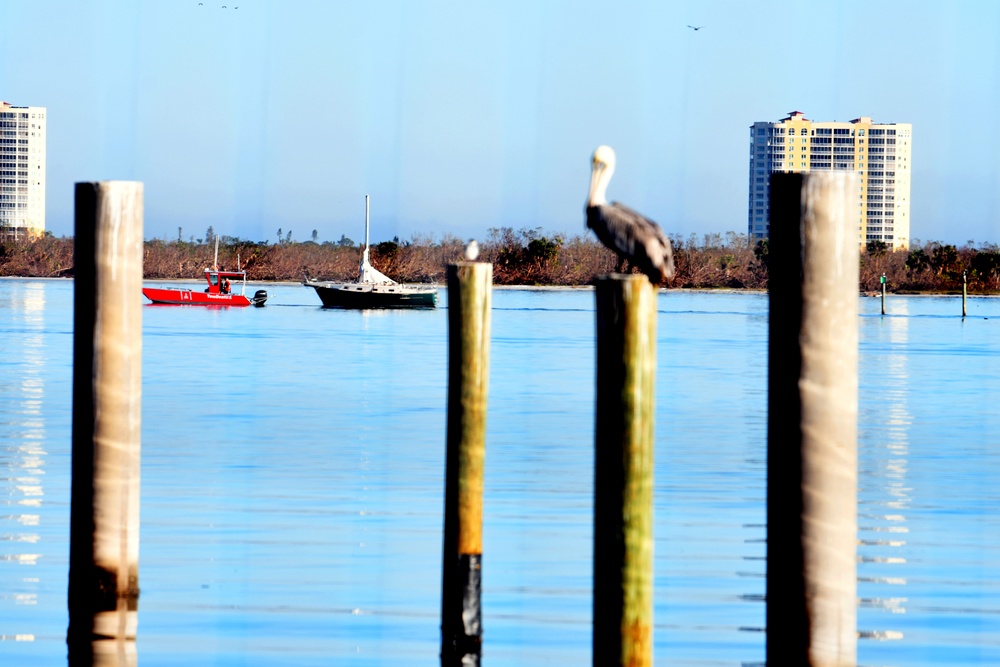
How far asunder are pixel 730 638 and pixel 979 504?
6.11m

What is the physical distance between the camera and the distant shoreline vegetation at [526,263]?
99062mm

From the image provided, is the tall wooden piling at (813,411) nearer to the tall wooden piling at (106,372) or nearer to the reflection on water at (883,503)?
the tall wooden piling at (106,372)

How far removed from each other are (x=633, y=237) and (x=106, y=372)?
2.65 meters

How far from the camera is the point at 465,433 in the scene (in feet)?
28.0

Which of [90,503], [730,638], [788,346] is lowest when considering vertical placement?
[730,638]

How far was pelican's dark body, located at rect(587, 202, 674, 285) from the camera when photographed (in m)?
7.16

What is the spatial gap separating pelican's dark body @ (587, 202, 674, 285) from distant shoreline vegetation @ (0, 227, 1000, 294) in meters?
86.0

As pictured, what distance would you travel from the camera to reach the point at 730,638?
29.6ft

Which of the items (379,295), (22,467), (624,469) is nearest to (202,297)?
(379,295)

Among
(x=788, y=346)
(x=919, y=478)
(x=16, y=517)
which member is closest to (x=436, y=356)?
(x=919, y=478)

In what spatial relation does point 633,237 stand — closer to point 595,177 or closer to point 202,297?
point 595,177

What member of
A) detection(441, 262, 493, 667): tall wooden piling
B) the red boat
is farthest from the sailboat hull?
detection(441, 262, 493, 667): tall wooden piling

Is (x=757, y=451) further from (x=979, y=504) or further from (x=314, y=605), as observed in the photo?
(x=314, y=605)

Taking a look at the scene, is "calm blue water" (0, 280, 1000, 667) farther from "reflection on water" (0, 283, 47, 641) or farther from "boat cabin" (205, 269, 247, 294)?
"boat cabin" (205, 269, 247, 294)
